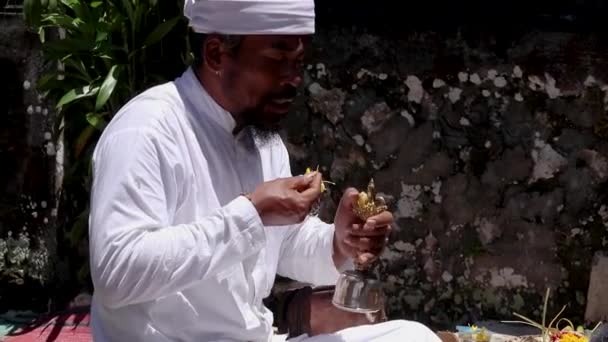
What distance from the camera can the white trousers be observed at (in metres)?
2.53

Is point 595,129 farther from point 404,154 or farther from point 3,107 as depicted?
point 3,107

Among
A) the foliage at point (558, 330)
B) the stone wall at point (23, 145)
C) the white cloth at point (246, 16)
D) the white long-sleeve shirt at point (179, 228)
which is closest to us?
the white long-sleeve shirt at point (179, 228)

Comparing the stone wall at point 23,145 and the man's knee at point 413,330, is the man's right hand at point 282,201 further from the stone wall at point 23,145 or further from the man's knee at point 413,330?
→ the stone wall at point 23,145

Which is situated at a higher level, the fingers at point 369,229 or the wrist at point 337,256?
the fingers at point 369,229

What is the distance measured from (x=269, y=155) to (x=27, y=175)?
7.39ft

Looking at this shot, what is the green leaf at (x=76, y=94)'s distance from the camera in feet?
14.4

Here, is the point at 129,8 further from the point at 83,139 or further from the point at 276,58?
the point at 276,58

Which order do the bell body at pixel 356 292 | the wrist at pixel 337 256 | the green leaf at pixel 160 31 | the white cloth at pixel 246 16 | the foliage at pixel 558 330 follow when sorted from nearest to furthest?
the white cloth at pixel 246 16, the bell body at pixel 356 292, the wrist at pixel 337 256, the foliage at pixel 558 330, the green leaf at pixel 160 31

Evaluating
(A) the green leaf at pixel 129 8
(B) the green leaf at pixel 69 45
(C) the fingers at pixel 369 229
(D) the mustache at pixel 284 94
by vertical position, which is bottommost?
(C) the fingers at pixel 369 229

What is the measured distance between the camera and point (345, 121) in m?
4.50

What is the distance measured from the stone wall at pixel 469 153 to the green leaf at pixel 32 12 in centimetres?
120

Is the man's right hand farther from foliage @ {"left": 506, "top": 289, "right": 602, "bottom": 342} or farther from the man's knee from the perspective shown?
foliage @ {"left": 506, "top": 289, "right": 602, "bottom": 342}

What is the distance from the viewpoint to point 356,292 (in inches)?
104

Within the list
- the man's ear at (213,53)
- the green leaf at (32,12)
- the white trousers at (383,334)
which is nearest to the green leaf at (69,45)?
Answer: the green leaf at (32,12)
